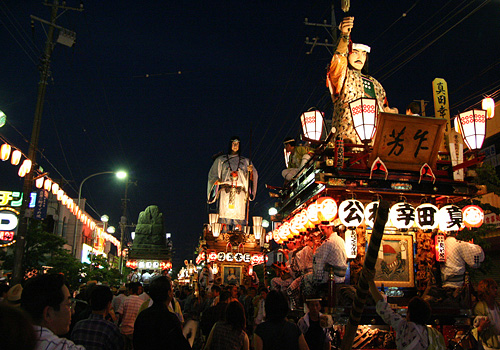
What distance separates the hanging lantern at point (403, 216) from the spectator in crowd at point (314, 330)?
195 inches

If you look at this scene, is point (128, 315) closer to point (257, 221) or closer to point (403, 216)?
point (403, 216)

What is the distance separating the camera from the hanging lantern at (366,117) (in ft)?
32.3

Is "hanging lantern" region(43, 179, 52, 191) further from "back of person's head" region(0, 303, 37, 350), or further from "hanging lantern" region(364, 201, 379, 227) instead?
"back of person's head" region(0, 303, 37, 350)

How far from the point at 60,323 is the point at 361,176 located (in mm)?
8425

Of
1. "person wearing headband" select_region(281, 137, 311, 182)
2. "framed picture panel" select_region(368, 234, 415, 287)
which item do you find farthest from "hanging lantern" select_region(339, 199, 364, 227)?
"person wearing headband" select_region(281, 137, 311, 182)

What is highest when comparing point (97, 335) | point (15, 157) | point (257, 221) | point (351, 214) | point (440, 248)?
point (15, 157)

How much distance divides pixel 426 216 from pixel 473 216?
1.32m

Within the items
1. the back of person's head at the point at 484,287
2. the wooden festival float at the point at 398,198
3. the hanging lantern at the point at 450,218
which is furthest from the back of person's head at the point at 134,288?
the hanging lantern at the point at 450,218

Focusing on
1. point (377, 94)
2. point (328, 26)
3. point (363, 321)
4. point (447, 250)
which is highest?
point (328, 26)

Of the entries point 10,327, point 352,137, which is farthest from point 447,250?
point 10,327

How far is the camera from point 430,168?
1049 centimetres

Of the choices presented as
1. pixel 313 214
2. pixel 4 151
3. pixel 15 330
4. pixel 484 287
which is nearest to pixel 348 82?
pixel 313 214

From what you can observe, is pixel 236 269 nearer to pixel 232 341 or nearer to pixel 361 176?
pixel 361 176

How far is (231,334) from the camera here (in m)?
5.16
